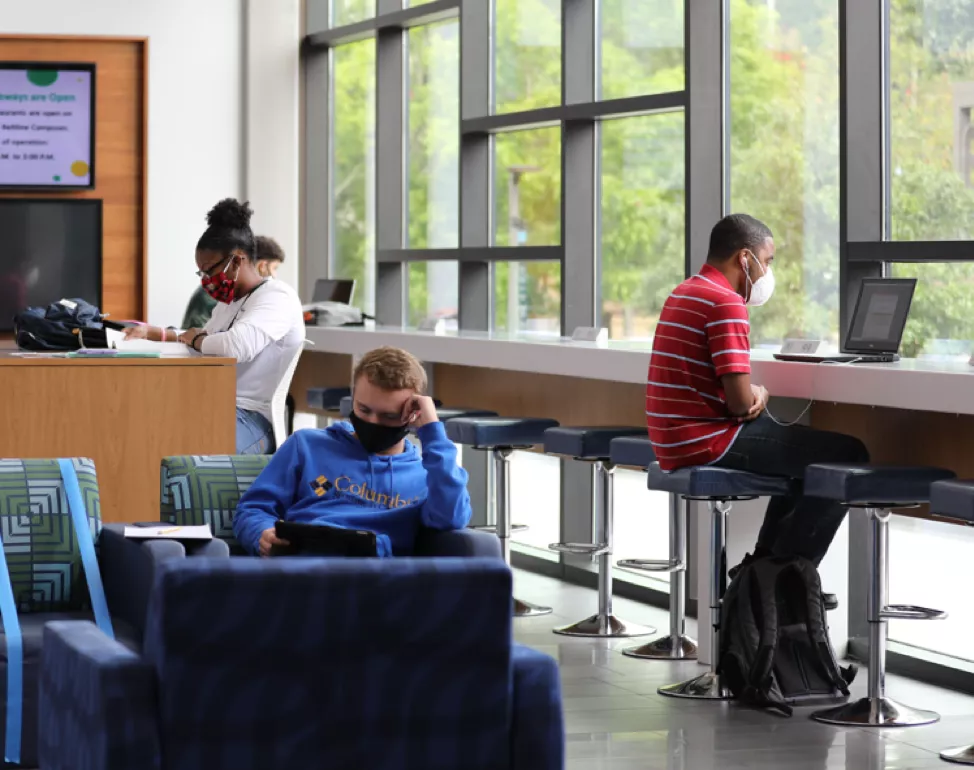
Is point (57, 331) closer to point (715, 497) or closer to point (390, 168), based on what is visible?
point (715, 497)

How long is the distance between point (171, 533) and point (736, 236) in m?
1.95

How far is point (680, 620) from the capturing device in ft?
17.5

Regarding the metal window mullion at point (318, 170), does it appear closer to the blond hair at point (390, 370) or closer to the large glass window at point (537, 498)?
the large glass window at point (537, 498)

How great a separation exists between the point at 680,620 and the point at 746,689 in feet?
2.63

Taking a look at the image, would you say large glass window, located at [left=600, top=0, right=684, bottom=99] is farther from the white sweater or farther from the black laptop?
the white sweater

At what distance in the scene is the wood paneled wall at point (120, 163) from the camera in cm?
925

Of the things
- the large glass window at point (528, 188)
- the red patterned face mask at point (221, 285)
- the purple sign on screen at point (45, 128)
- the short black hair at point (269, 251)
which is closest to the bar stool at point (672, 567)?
the red patterned face mask at point (221, 285)

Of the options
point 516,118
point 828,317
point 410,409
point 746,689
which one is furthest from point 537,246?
point 410,409

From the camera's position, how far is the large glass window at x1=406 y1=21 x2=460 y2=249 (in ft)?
27.0

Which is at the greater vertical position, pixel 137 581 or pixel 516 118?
pixel 516 118

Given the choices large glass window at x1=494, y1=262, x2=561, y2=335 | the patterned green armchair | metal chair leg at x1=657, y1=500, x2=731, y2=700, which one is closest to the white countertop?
large glass window at x1=494, y1=262, x2=561, y2=335

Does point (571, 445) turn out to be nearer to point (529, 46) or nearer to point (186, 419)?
point (186, 419)

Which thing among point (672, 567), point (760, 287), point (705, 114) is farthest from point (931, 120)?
point (672, 567)

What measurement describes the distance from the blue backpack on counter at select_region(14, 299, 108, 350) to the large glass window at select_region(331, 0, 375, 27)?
168 inches
